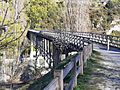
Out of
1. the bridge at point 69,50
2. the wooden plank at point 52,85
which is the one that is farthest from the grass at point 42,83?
the wooden plank at point 52,85

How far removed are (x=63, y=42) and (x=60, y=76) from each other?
28440 mm

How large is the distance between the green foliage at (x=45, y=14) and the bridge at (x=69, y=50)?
14.1 m

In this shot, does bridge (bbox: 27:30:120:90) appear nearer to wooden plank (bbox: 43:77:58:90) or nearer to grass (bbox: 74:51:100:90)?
wooden plank (bbox: 43:77:58:90)

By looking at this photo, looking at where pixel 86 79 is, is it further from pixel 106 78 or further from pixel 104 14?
pixel 104 14

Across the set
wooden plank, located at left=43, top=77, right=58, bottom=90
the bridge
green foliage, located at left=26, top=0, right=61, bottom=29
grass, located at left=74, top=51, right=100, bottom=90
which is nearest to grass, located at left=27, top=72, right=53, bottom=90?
the bridge

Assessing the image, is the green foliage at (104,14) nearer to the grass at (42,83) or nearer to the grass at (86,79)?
the grass at (86,79)

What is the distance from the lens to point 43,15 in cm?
8831

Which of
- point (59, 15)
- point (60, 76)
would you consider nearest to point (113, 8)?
point (59, 15)

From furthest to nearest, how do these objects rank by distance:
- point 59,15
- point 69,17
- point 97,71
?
point 59,15 < point 69,17 < point 97,71

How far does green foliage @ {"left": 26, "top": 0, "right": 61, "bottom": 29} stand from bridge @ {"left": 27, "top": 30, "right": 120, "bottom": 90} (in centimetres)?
1405

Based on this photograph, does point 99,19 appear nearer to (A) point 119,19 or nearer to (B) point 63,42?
(A) point 119,19

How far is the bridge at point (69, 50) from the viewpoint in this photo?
8.00m

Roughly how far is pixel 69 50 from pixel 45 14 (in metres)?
A: 54.7

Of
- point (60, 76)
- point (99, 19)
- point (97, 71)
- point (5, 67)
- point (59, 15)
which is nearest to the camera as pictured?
point (60, 76)
